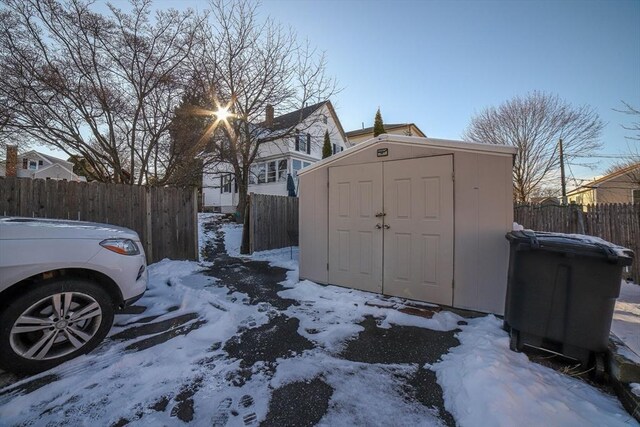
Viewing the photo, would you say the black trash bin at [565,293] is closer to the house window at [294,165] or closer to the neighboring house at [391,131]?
the house window at [294,165]

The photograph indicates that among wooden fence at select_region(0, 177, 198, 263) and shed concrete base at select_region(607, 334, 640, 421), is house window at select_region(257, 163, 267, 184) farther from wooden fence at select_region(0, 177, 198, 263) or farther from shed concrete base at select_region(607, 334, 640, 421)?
shed concrete base at select_region(607, 334, 640, 421)

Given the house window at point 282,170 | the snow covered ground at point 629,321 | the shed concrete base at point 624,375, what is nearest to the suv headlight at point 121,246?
the shed concrete base at point 624,375

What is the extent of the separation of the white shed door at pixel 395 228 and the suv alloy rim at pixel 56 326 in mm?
3626

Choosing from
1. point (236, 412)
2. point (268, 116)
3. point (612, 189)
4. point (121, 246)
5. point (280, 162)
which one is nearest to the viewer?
→ point (236, 412)

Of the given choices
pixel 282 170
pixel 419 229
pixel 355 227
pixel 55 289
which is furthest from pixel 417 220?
pixel 282 170

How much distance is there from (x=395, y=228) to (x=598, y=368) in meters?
2.68

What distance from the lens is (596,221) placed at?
20.7 ft

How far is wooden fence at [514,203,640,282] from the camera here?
5.79 m

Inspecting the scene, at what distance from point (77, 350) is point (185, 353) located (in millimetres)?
1007

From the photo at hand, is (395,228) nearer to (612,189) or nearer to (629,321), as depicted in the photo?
(629,321)

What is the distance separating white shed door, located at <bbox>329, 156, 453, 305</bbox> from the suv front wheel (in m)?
3.56

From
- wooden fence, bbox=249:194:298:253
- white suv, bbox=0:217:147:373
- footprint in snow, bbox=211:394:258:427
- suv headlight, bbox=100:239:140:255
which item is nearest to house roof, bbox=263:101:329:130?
wooden fence, bbox=249:194:298:253

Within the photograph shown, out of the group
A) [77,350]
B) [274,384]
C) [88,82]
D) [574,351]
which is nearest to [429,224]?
[574,351]

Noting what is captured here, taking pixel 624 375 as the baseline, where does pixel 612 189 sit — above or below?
above
